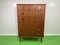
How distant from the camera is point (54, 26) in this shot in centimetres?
397

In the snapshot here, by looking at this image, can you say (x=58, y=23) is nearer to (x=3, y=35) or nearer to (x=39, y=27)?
(x=39, y=27)

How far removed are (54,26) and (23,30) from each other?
138cm

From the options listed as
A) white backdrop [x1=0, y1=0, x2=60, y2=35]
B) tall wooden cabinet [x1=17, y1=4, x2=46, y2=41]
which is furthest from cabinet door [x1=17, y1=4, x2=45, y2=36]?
white backdrop [x1=0, y1=0, x2=60, y2=35]

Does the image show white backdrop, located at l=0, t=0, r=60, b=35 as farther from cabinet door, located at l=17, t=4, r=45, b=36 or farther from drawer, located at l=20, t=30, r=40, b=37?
drawer, located at l=20, t=30, r=40, b=37

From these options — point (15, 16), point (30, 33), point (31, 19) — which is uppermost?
point (15, 16)

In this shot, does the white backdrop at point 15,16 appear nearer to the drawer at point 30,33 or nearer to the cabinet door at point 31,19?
the cabinet door at point 31,19

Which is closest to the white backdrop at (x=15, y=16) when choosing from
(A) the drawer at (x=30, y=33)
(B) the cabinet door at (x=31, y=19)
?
(B) the cabinet door at (x=31, y=19)

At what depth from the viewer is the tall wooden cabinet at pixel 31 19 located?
3189 millimetres

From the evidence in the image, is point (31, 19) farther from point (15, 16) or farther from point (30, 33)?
point (15, 16)

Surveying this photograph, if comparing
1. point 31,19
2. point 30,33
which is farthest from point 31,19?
point 30,33

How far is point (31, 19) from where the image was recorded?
3258mm

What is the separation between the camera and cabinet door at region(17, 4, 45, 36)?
3.19 meters

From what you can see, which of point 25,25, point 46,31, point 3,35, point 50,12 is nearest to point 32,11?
point 25,25

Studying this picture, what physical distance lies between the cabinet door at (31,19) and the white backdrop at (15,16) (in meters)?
0.63
